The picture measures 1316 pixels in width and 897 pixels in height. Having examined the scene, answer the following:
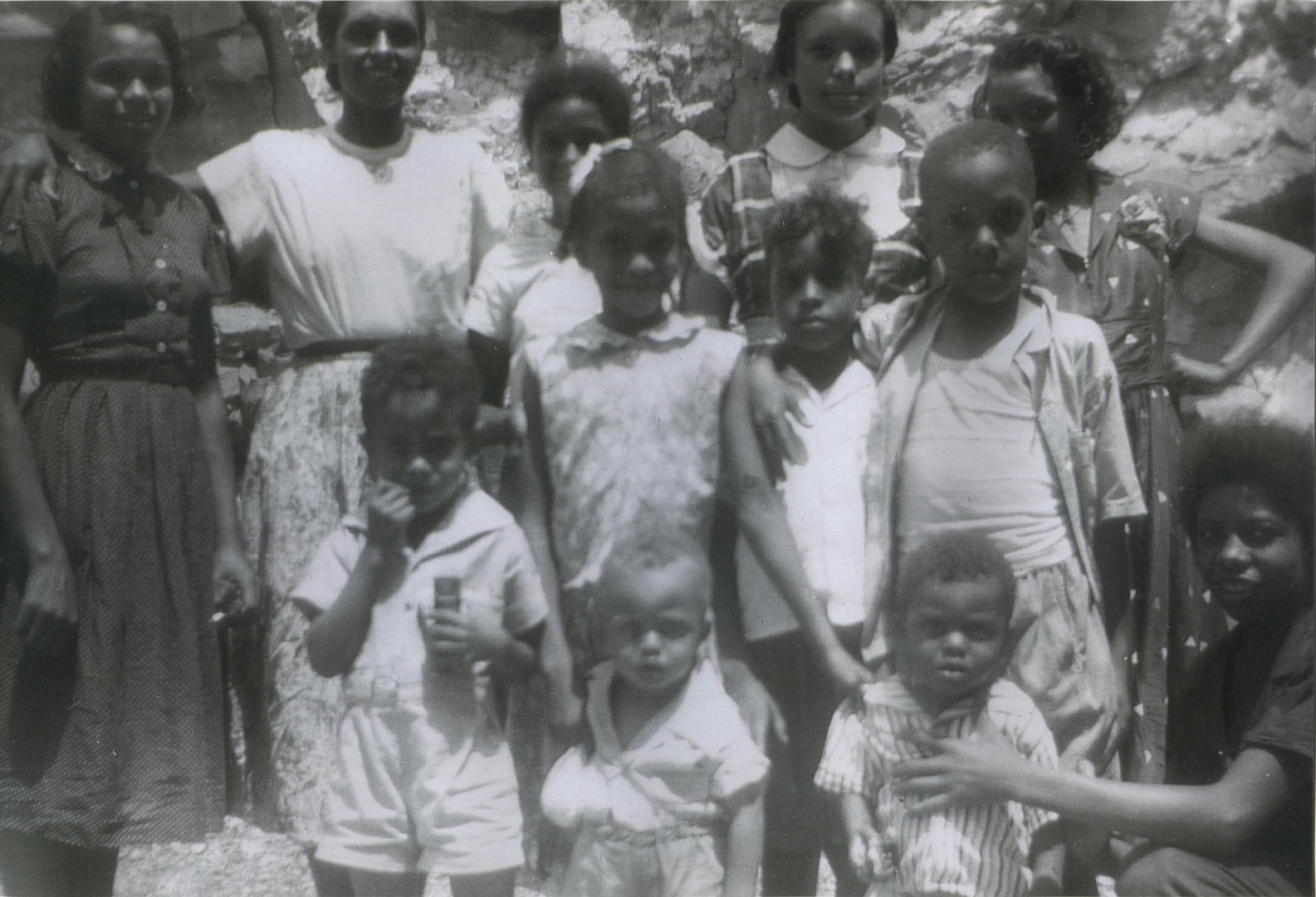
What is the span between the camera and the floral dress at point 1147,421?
2559 mm

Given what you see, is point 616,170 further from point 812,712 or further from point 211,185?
point 812,712

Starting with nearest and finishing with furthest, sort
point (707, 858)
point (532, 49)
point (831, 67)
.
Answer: point (707, 858), point (831, 67), point (532, 49)

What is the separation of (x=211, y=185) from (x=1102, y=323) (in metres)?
1.74

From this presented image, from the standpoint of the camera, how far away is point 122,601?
2357 mm

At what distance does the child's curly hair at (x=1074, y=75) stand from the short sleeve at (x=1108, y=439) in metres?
0.51

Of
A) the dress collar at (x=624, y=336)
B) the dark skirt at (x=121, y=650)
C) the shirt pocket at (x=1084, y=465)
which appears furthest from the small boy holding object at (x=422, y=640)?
the shirt pocket at (x=1084, y=465)

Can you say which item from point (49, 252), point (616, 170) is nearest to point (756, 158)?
point (616, 170)

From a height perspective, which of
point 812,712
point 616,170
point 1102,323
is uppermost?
point 616,170

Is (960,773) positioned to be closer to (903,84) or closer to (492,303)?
(492,303)

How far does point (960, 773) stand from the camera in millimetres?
2221

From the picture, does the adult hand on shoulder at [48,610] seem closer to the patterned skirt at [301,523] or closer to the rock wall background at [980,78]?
the patterned skirt at [301,523]

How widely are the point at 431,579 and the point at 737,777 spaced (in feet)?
2.01

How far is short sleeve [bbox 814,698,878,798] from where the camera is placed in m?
2.24

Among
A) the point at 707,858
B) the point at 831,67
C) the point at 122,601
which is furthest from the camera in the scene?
the point at 831,67
